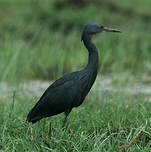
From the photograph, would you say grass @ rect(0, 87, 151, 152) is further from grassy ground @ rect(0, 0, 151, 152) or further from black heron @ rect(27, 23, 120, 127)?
black heron @ rect(27, 23, 120, 127)

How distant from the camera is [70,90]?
317cm

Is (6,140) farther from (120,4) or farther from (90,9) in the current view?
(120,4)

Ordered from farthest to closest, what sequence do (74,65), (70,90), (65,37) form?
(65,37) < (74,65) < (70,90)

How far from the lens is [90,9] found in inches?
356

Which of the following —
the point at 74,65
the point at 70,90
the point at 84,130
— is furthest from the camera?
the point at 74,65

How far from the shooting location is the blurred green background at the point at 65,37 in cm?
568

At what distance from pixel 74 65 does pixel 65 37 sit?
219 cm

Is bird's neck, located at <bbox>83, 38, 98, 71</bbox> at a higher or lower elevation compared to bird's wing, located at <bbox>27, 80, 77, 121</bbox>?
higher

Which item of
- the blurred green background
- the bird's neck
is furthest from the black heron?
the blurred green background

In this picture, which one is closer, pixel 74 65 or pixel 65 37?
pixel 74 65

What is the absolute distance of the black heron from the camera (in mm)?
3174

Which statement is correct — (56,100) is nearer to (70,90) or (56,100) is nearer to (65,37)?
(70,90)

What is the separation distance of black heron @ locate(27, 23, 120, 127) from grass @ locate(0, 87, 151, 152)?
14 cm

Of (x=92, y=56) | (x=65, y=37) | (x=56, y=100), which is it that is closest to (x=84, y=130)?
(x=56, y=100)
